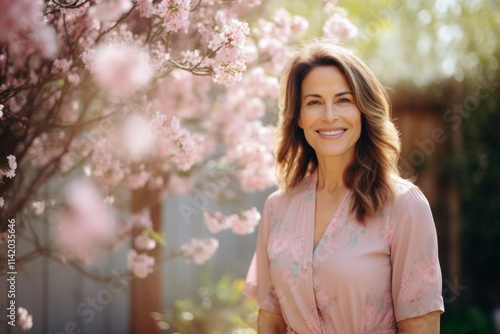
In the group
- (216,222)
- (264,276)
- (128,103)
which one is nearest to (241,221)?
(216,222)

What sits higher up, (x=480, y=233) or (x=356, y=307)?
(x=480, y=233)

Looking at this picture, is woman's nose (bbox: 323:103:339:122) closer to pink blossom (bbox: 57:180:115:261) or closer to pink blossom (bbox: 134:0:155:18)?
pink blossom (bbox: 134:0:155:18)

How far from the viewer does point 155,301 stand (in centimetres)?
411

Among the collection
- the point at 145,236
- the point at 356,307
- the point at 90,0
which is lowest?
the point at 356,307

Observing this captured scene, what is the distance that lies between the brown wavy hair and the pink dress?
55 millimetres

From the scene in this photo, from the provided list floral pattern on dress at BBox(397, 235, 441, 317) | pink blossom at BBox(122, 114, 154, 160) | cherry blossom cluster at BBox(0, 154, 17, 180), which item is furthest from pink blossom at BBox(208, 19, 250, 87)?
floral pattern on dress at BBox(397, 235, 441, 317)

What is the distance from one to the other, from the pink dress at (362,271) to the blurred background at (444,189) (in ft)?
6.31

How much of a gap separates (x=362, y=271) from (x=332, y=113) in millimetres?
582

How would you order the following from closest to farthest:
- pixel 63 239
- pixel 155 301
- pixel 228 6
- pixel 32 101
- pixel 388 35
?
pixel 32 101, pixel 228 6, pixel 63 239, pixel 155 301, pixel 388 35

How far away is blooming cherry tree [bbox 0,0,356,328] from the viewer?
2184 mm

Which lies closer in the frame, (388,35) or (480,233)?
(480,233)

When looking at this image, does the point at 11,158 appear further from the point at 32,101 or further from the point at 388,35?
the point at 388,35

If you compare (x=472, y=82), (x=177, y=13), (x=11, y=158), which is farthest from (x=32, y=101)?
(x=472, y=82)

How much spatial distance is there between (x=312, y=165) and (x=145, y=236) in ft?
3.05
